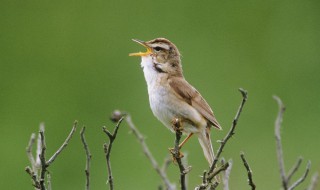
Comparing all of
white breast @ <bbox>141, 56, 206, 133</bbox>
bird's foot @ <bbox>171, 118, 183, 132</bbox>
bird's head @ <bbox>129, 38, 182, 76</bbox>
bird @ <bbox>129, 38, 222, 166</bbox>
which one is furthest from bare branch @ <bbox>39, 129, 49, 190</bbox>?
bird's head @ <bbox>129, 38, 182, 76</bbox>

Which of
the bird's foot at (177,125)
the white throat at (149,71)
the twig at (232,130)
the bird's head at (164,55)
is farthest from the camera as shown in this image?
the bird's head at (164,55)

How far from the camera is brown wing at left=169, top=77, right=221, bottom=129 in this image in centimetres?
588

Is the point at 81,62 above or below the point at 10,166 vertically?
above

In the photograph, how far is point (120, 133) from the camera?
462 inches

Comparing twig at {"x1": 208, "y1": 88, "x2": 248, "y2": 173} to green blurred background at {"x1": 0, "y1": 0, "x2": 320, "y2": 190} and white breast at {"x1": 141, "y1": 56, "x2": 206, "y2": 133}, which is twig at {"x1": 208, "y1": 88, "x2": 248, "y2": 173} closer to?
white breast at {"x1": 141, "y1": 56, "x2": 206, "y2": 133}

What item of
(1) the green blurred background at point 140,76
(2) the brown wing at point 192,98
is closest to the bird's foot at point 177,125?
(2) the brown wing at point 192,98

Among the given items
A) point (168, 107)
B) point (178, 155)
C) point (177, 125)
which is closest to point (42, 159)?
point (178, 155)

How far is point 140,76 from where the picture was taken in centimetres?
1255

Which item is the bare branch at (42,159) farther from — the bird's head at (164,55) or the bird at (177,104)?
the bird's head at (164,55)

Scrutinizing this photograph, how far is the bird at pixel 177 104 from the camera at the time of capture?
5832 millimetres

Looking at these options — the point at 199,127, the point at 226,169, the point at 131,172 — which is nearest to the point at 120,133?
the point at 131,172

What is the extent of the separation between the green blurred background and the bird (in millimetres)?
2851

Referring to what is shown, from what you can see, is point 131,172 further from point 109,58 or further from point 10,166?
point 109,58

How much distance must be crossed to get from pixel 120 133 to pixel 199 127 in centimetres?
594
